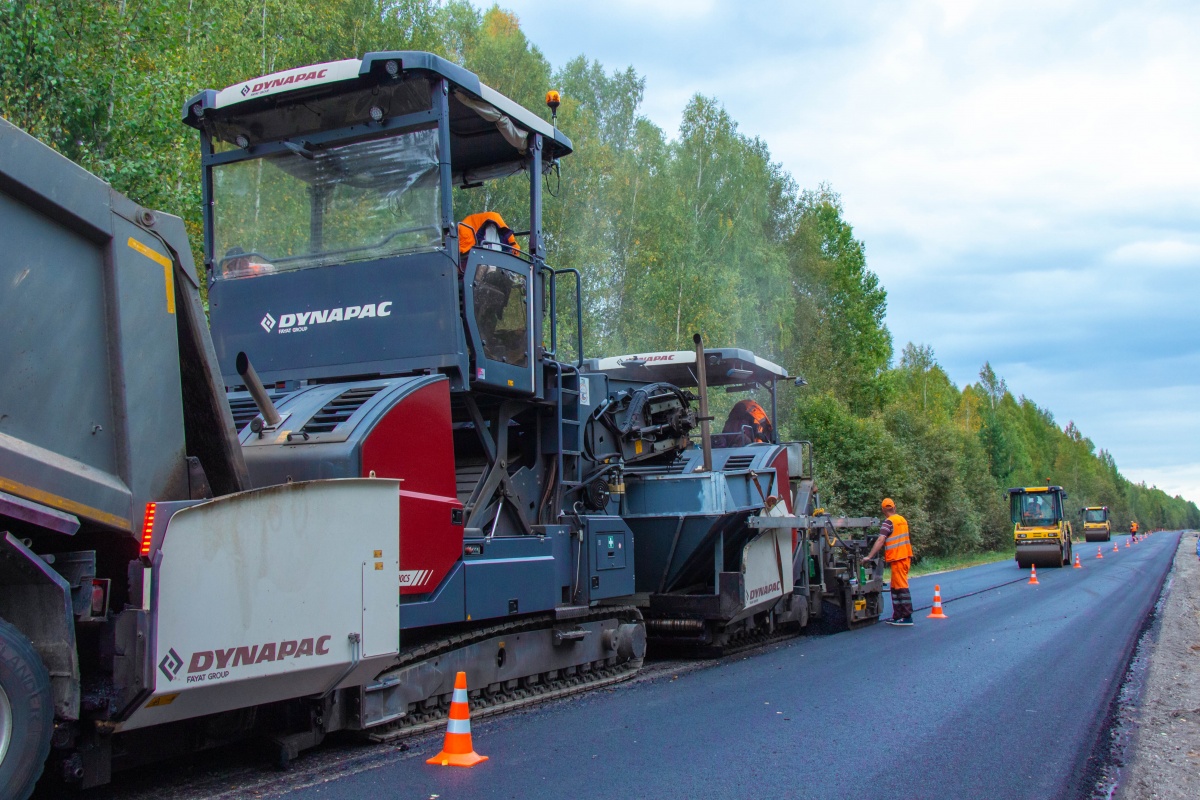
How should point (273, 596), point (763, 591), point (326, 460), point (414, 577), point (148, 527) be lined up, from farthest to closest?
point (763, 591) → point (414, 577) → point (326, 460) → point (273, 596) → point (148, 527)

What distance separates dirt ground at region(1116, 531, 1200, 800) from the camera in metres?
5.30

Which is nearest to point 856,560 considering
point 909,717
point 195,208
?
point 909,717

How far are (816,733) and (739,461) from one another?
458 cm

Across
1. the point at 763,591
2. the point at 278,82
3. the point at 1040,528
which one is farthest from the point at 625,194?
the point at 278,82

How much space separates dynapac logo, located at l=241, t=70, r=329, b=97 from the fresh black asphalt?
432cm

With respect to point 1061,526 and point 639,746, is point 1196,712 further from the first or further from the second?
point 1061,526

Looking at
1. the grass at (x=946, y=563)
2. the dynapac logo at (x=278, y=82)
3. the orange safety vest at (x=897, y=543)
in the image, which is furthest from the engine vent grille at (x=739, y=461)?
the grass at (x=946, y=563)

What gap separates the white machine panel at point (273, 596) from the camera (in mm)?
4207

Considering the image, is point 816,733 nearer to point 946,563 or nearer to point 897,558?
point 897,558

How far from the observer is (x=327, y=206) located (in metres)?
7.07

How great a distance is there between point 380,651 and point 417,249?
108 inches

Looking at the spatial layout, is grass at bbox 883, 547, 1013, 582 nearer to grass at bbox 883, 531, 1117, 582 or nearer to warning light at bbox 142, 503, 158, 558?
grass at bbox 883, 531, 1117, 582

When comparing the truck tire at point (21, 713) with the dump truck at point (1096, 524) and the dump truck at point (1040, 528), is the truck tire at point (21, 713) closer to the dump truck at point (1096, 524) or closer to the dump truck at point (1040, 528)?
the dump truck at point (1040, 528)

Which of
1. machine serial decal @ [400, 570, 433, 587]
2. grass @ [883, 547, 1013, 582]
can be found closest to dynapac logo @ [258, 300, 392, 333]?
machine serial decal @ [400, 570, 433, 587]
